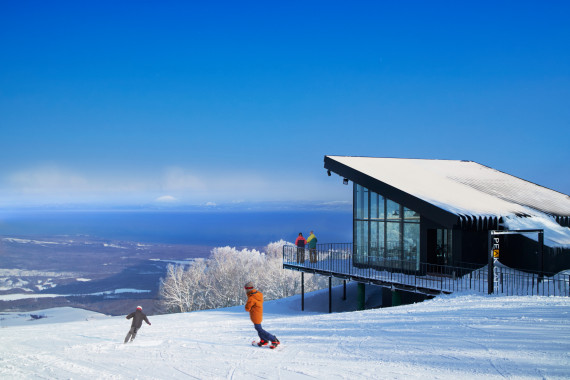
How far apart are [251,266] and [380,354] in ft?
177

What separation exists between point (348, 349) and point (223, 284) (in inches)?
1847

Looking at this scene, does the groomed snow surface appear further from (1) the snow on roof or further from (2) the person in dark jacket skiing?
(1) the snow on roof

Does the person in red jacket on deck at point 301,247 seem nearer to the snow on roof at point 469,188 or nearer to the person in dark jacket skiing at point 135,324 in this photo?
the snow on roof at point 469,188

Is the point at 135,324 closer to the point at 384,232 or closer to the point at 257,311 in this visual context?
the point at 257,311

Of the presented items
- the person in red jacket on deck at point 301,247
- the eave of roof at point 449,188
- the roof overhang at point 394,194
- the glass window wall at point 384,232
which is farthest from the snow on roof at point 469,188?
the person in red jacket on deck at point 301,247

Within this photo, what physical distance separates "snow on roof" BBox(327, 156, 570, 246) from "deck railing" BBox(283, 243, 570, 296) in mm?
2305

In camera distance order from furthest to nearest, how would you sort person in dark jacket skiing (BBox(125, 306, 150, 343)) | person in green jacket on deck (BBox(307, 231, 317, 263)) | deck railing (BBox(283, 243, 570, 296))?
person in green jacket on deck (BBox(307, 231, 317, 263)), deck railing (BBox(283, 243, 570, 296)), person in dark jacket skiing (BBox(125, 306, 150, 343))

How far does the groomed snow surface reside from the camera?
7242 millimetres

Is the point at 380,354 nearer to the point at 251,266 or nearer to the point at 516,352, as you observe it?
the point at 516,352

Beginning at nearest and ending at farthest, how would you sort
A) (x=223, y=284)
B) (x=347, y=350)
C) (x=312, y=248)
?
(x=347, y=350) < (x=312, y=248) < (x=223, y=284)

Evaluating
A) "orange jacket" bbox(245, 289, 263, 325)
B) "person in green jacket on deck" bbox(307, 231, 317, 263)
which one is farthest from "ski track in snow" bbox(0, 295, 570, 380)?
"person in green jacket on deck" bbox(307, 231, 317, 263)

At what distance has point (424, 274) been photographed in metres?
19.1

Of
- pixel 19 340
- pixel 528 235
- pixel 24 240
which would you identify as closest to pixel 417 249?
pixel 528 235

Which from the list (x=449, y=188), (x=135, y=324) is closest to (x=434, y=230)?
(x=449, y=188)
